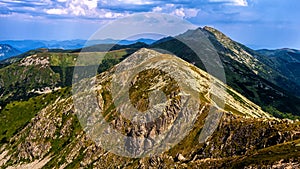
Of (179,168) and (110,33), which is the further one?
(179,168)

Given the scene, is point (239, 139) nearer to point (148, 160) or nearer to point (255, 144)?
point (255, 144)

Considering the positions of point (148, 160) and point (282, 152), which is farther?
point (148, 160)

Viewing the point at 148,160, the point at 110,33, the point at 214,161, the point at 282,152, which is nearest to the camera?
the point at 282,152

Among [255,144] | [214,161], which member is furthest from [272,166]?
[255,144]

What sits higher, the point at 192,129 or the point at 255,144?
the point at 255,144

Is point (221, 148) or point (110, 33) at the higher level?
point (110, 33)

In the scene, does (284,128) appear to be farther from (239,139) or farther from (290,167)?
(290,167)

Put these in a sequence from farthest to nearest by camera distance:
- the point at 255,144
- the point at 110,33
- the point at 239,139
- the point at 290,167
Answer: the point at 239,139 < the point at 255,144 < the point at 110,33 < the point at 290,167

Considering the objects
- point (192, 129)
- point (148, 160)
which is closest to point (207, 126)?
point (192, 129)

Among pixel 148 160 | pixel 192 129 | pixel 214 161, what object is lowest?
pixel 148 160
